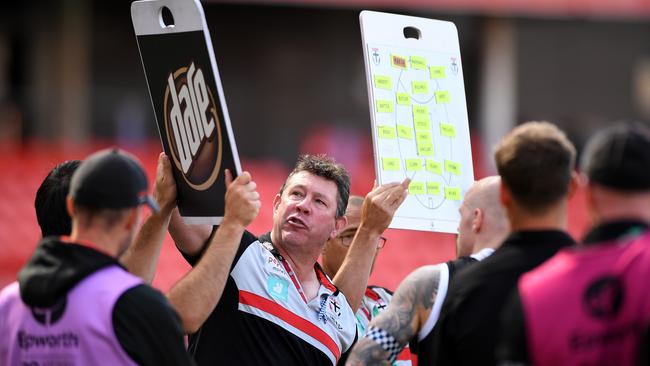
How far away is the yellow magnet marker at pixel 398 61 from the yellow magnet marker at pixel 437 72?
0.47 feet

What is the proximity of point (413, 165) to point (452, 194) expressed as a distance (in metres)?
0.22

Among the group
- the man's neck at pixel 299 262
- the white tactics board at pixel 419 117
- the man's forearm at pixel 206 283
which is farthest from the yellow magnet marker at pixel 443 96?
the man's forearm at pixel 206 283

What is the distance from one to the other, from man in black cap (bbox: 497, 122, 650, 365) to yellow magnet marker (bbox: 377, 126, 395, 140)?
1.45 m

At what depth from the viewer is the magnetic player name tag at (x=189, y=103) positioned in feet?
12.7

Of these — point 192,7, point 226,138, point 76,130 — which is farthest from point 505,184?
point 76,130

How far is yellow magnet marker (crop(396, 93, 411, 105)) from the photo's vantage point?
463 centimetres

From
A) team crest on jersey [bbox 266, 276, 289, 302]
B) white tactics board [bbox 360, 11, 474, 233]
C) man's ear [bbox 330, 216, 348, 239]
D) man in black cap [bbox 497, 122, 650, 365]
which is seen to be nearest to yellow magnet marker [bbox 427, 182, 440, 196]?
white tactics board [bbox 360, 11, 474, 233]

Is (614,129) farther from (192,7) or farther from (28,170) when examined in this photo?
(28,170)

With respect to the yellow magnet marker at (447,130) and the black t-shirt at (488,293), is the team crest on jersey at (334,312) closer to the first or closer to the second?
the yellow magnet marker at (447,130)

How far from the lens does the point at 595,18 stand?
1880 cm

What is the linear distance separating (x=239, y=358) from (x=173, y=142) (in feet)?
3.00

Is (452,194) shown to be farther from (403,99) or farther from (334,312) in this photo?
(334,312)

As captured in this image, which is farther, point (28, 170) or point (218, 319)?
point (28, 170)

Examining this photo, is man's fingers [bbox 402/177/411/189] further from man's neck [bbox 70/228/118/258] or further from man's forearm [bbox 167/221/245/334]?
man's neck [bbox 70/228/118/258]
